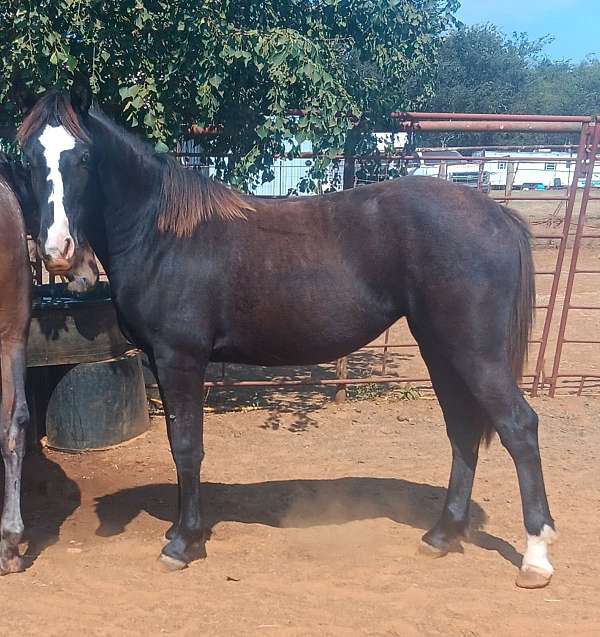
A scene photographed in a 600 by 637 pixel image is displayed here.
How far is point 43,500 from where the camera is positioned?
464cm

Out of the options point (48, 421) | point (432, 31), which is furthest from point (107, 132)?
point (432, 31)

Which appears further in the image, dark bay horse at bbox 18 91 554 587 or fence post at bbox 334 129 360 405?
fence post at bbox 334 129 360 405

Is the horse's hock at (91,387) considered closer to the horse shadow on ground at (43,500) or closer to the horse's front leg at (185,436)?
the horse shadow on ground at (43,500)

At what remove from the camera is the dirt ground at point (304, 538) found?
3266 millimetres

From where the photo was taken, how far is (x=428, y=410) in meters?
6.46

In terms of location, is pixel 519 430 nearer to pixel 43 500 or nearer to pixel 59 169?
pixel 59 169

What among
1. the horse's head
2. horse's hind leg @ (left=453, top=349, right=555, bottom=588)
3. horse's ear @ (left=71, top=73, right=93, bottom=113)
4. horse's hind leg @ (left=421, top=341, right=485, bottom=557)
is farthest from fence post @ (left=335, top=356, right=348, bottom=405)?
horse's ear @ (left=71, top=73, right=93, bottom=113)

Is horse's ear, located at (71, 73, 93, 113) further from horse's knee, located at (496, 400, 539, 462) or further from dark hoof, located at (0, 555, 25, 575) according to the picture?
horse's knee, located at (496, 400, 539, 462)

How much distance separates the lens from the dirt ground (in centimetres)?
327

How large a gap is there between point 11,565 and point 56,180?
1.88 meters

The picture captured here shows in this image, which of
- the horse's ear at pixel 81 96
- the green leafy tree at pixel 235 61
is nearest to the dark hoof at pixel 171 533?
the horse's ear at pixel 81 96

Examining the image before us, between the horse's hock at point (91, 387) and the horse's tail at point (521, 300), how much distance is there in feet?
8.86

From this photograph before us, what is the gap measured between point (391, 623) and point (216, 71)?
3.62 m

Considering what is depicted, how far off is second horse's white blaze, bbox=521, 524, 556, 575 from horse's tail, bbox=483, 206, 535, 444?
77 cm
